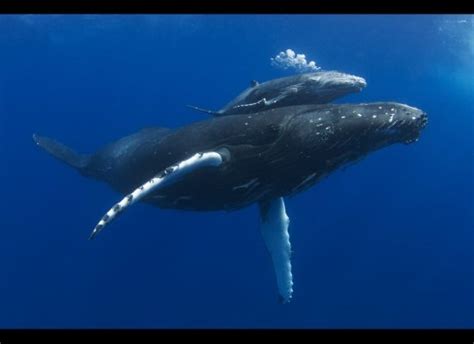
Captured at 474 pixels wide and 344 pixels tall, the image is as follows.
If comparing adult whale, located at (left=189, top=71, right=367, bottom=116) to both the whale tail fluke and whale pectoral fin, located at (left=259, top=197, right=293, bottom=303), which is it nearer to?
whale pectoral fin, located at (left=259, top=197, right=293, bottom=303)

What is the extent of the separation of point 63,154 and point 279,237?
29.9ft

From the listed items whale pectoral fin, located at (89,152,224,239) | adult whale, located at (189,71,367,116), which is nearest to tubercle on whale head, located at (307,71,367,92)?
adult whale, located at (189,71,367,116)

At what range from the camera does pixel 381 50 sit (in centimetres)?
4134

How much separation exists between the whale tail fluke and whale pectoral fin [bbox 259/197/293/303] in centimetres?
697

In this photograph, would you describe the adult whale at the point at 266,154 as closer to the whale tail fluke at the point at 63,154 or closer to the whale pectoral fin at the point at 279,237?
the whale pectoral fin at the point at 279,237

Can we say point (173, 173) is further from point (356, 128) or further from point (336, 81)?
point (336, 81)

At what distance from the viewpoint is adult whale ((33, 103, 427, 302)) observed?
7379mm

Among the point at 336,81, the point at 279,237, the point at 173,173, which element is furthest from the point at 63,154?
the point at 336,81

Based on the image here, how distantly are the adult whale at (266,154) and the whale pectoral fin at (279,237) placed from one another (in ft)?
0.07

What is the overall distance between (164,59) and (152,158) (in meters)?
34.6
